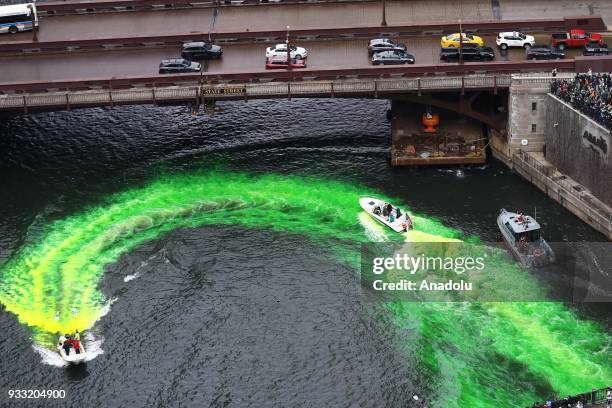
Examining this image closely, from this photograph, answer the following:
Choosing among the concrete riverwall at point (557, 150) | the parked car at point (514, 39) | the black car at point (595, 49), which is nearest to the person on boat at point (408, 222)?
the concrete riverwall at point (557, 150)

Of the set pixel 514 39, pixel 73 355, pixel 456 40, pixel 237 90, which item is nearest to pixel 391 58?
pixel 456 40

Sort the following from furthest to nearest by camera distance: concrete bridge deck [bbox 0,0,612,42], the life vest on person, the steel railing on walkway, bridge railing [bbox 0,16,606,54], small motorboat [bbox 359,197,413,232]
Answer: concrete bridge deck [bbox 0,0,612,42] → bridge railing [bbox 0,16,606,54] → small motorboat [bbox 359,197,413,232] → the steel railing on walkway → the life vest on person

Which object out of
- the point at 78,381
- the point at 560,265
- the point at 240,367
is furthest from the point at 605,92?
the point at 78,381

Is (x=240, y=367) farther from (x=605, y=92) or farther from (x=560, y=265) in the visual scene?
(x=605, y=92)

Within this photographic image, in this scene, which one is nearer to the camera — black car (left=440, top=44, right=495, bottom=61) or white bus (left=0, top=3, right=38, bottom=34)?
black car (left=440, top=44, right=495, bottom=61)

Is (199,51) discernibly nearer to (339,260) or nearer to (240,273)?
(240,273)

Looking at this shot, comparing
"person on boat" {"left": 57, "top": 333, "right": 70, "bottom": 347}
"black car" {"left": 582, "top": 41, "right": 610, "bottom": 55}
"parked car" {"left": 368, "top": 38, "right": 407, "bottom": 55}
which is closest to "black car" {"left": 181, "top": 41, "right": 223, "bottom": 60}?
"parked car" {"left": 368, "top": 38, "right": 407, "bottom": 55}

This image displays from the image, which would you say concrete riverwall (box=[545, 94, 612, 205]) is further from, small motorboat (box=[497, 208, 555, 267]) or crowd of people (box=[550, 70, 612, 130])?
small motorboat (box=[497, 208, 555, 267])
